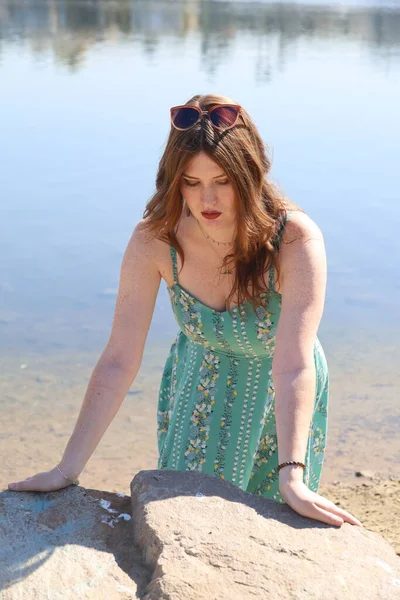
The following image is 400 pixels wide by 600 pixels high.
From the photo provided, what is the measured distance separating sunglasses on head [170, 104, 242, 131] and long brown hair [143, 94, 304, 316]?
16 millimetres

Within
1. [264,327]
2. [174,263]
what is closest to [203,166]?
[174,263]

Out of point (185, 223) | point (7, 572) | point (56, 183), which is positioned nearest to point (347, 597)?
point (7, 572)

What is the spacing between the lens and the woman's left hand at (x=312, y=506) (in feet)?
7.75

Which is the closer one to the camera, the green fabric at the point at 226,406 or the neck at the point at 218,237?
the neck at the point at 218,237

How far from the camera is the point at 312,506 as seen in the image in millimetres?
2375

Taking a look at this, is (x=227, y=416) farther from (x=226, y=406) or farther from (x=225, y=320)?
(x=225, y=320)

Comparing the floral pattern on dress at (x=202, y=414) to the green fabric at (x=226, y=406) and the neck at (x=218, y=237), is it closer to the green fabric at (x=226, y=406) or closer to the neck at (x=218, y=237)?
the green fabric at (x=226, y=406)

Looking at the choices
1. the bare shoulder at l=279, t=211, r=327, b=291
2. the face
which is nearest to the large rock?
the bare shoulder at l=279, t=211, r=327, b=291

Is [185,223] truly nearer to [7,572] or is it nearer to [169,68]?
[7,572]

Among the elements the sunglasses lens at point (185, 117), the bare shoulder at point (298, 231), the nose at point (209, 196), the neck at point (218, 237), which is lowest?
the neck at point (218, 237)

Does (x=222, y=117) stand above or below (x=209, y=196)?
above

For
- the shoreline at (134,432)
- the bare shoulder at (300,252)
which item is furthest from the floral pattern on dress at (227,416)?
the shoreline at (134,432)

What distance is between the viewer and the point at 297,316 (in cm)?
262

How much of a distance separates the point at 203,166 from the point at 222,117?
14 cm
